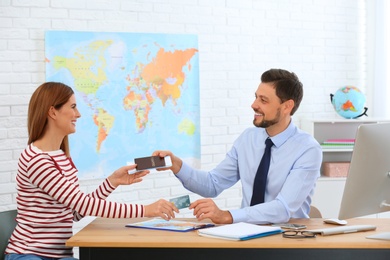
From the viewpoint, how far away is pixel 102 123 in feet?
16.0

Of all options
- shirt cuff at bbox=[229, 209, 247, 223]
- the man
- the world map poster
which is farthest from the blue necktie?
the world map poster

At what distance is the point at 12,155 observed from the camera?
4.50 m

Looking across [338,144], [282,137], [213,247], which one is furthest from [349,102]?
[213,247]

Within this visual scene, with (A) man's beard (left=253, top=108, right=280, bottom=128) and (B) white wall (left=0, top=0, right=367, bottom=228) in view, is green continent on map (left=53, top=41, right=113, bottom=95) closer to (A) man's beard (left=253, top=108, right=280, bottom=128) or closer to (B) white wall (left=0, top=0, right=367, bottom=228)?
(B) white wall (left=0, top=0, right=367, bottom=228)

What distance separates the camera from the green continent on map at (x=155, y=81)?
5.00 m

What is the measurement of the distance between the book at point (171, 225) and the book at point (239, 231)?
0.11m

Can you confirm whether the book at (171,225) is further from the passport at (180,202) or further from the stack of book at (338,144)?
the stack of book at (338,144)

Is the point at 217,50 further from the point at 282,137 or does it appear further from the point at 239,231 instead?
the point at 239,231

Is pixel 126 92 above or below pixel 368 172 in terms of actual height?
above

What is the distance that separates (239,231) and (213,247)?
16cm

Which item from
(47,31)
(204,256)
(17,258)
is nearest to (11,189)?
(47,31)

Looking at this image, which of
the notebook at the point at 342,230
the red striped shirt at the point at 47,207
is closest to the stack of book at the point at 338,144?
the notebook at the point at 342,230

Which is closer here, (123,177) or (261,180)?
(123,177)

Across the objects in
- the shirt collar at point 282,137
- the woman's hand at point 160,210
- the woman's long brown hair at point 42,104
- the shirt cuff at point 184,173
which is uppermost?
the woman's long brown hair at point 42,104
